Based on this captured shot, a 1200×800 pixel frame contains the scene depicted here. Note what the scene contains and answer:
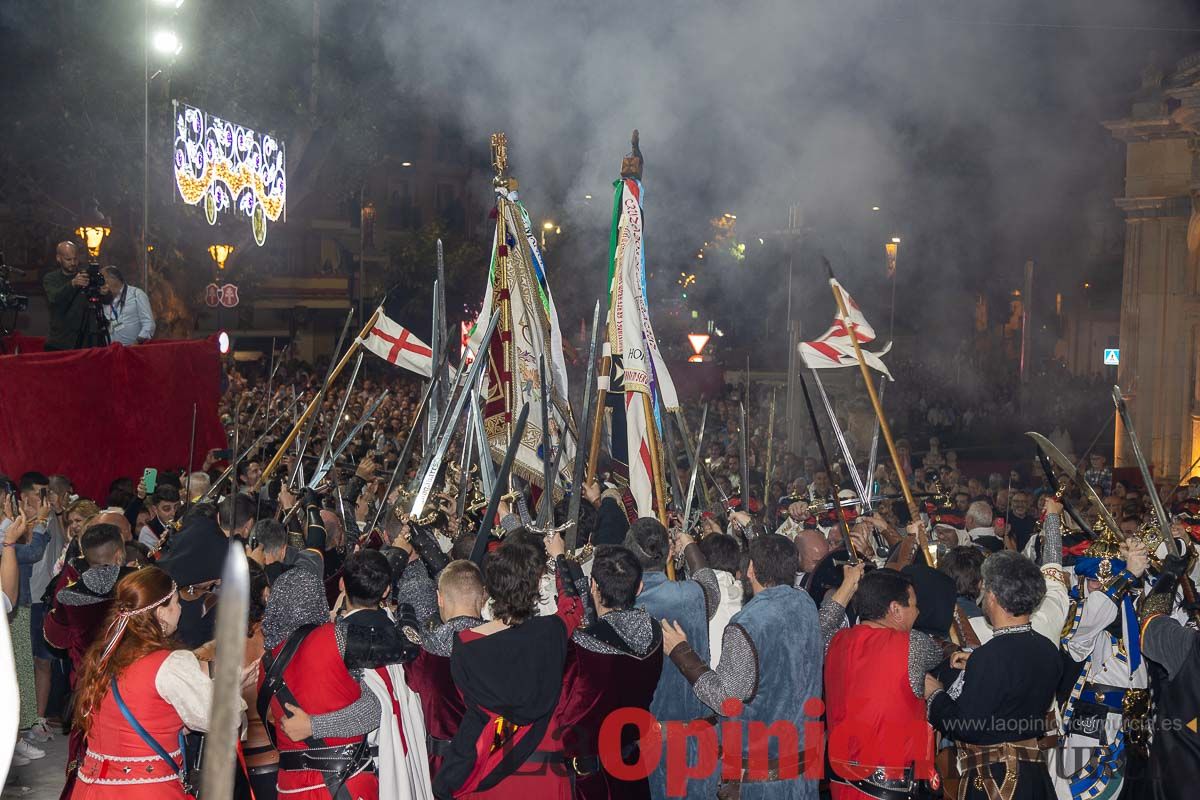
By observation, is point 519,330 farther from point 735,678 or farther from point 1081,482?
point 735,678

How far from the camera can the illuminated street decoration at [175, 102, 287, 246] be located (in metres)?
21.0

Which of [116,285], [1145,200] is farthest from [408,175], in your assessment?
[116,285]

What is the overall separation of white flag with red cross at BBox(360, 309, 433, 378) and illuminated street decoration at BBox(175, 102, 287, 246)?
38.2ft

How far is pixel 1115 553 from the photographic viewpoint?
661cm

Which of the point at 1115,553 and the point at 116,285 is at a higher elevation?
the point at 116,285

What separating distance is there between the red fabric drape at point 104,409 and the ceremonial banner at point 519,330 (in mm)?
2680

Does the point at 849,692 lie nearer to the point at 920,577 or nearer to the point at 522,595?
the point at 920,577

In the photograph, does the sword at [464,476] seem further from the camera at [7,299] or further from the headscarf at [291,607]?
the camera at [7,299]

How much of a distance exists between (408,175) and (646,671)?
56.9 metres

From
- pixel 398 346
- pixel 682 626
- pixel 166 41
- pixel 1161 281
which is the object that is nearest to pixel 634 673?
pixel 682 626

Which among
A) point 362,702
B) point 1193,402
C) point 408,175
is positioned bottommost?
point 362,702

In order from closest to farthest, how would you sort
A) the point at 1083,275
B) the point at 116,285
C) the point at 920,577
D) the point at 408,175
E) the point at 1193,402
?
the point at 920,577 → the point at 116,285 → the point at 1193,402 → the point at 1083,275 → the point at 408,175

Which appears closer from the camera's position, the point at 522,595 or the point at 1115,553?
the point at 522,595

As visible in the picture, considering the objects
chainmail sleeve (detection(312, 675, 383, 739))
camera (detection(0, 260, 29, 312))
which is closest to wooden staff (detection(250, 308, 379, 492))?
camera (detection(0, 260, 29, 312))
